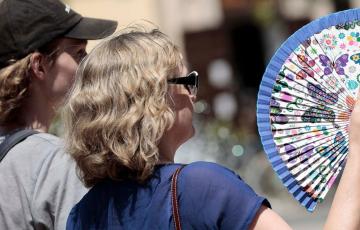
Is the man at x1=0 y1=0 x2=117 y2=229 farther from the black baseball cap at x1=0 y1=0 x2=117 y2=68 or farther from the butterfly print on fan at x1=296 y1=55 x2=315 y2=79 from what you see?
the butterfly print on fan at x1=296 y1=55 x2=315 y2=79

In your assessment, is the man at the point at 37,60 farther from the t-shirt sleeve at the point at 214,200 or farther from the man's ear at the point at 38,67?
the t-shirt sleeve at the point at 214,200

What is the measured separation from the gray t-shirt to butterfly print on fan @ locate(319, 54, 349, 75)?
733 mm

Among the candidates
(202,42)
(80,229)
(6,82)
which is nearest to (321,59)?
(80,229)

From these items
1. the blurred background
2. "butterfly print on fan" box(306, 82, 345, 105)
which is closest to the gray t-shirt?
"butterfly print on fan" box(306, 82, 345, 105)

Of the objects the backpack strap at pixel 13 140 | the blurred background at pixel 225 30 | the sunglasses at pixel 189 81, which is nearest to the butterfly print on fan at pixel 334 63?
→ the sunglasses at pixel 189 81

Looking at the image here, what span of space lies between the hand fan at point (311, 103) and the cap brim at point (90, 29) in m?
0.67

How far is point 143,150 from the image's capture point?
86.3 inches

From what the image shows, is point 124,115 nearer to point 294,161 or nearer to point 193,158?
point 294,161

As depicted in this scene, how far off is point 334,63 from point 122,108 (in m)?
0.56

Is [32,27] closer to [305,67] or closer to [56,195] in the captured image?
[56,195]

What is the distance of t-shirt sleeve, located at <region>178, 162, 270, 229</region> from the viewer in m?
2.07

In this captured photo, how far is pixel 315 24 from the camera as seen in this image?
237 cm

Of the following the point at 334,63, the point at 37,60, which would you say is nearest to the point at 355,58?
the point at 334,63

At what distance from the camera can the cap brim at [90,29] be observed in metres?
2.83
